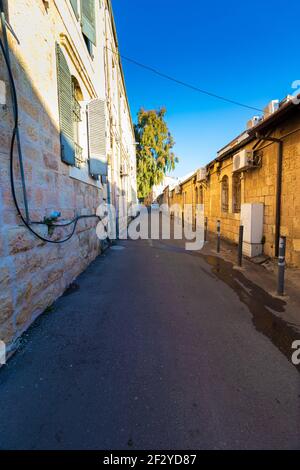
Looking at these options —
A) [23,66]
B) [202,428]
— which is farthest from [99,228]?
[202,428]

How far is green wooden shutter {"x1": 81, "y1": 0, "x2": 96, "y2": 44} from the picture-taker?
5035mm

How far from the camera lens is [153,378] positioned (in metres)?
1.82

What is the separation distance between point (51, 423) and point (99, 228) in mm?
5118

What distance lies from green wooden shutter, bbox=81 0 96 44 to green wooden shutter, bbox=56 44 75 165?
2.34m

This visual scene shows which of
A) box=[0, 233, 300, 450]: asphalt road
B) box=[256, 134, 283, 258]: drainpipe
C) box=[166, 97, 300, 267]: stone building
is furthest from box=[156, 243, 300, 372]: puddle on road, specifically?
box=[256, 134, 283, 258]: drainpipe

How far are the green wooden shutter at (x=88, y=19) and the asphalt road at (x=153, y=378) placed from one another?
6363mm

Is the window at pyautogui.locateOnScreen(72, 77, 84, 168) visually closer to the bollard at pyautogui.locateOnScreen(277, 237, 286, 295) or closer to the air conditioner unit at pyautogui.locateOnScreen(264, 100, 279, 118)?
the bollard at pyautogui.locateOnScreen(277, 237, 286, 295)

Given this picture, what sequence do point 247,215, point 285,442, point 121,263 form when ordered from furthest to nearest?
point 247,215 < point 121,263 < point 285,442

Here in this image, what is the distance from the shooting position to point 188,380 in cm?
180

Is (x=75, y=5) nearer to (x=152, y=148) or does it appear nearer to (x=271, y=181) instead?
(x=271, y=181)

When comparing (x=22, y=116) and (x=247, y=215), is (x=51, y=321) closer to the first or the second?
(x=22, y=116)

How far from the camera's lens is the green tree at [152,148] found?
2347 cm

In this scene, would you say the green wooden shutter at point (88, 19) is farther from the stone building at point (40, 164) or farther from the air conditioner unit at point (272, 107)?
the air conditioner unit at point (272, 107)

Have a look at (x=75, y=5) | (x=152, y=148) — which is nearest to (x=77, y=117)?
(x=75, y=5)
